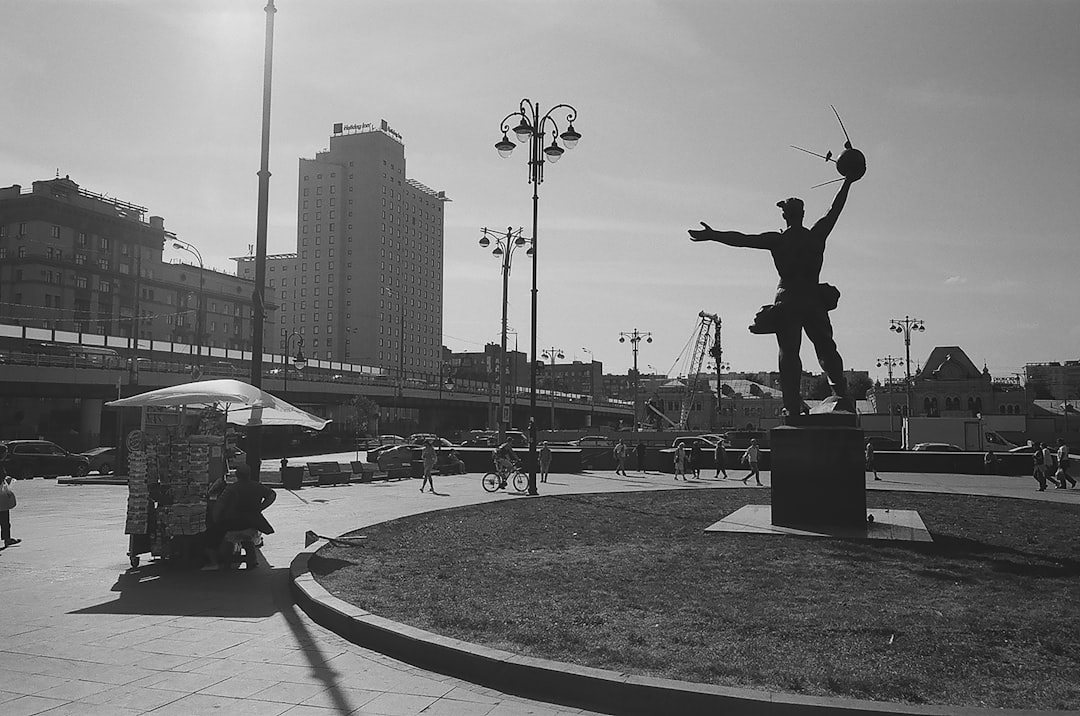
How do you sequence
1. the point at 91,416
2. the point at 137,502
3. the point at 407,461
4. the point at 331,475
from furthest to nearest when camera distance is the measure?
the point at 91,416
the point at 407,461
the point at 331,475
the point at 137,502

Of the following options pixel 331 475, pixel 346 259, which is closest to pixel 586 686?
pixel 331 475

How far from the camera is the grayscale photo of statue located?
14656 millimetres

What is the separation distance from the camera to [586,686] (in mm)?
5699

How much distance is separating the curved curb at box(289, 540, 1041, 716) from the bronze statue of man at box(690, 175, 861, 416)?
31.0ft

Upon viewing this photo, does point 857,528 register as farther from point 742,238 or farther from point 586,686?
point 586,686

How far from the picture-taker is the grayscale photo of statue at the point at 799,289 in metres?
14.7

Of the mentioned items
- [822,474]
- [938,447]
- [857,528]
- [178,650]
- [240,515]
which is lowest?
[938,447]

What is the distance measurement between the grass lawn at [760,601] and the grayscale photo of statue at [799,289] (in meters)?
3.22

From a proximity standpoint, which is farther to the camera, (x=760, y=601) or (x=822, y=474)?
(x=822, y=474)

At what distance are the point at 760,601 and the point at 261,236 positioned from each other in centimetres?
920

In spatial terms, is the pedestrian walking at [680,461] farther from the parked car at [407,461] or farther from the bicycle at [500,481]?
the parked car at [407,461]

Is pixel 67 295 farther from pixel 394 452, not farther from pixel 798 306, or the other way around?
pixel 798 306

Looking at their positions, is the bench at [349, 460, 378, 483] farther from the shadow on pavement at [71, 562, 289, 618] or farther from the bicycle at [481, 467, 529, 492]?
the shadow on pavement at [71, 562, 289, 618]

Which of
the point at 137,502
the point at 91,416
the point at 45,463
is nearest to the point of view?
the point at 137,502
